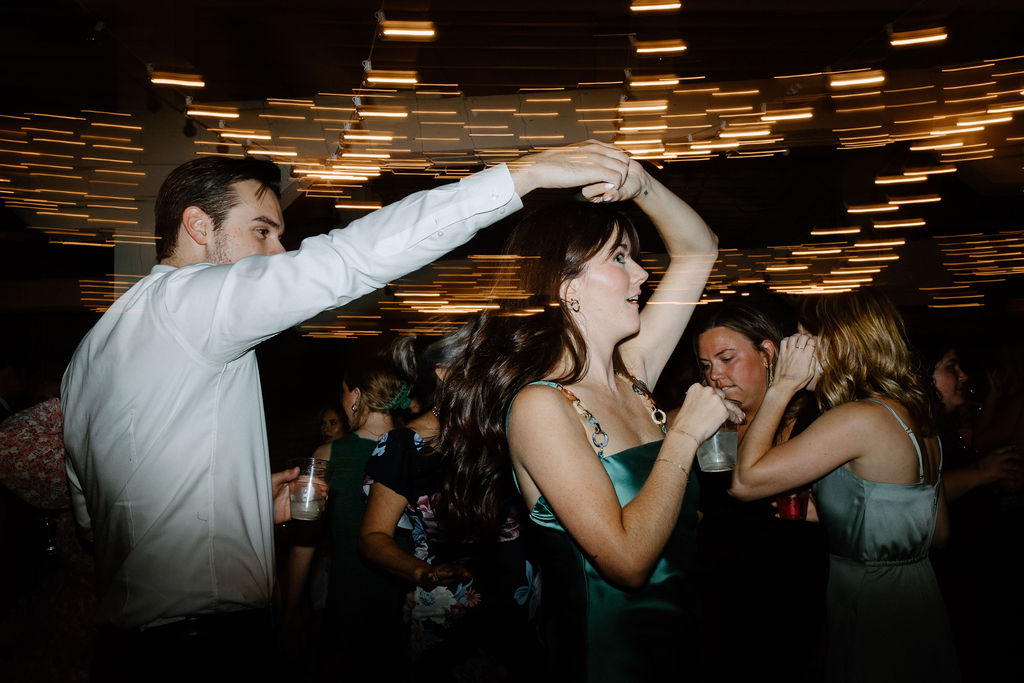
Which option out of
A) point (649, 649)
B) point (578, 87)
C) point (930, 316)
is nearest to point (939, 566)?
point (649, 649)

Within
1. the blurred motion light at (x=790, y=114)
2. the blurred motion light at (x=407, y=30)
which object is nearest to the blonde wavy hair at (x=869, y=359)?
the blurred motion light at (x=407, y=30)

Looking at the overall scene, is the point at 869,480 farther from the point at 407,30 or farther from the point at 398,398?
the point at 407,30

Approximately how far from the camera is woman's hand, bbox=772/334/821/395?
2.06m

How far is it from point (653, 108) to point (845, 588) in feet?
14.7

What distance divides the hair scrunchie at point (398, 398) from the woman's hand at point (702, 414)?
5.90 ft

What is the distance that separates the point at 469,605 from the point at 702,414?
1290 mm

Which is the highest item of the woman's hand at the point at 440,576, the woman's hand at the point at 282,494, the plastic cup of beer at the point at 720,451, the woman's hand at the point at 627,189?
the woman's hand at the point at 627,189

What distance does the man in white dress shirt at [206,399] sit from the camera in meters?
1.11

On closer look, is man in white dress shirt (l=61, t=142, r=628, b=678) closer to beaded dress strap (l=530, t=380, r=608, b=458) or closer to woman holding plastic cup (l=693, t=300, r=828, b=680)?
beaded dress strap (l=530, t=380, r=608, b=458)

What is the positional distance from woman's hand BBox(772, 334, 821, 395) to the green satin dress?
2.79 feet

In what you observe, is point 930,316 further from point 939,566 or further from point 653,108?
point 939,566

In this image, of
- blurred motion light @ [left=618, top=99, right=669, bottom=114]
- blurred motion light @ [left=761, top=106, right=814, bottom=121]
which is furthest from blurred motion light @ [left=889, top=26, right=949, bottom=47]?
blurred motion light @ [left=618, top=99, right=669, bottom=114]

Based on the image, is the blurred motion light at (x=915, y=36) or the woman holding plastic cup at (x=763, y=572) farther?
the blurred motion light at (x=915, y=36)

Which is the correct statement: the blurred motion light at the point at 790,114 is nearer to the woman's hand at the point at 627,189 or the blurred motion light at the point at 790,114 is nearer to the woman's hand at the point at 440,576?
the woman's hand at the point at 627,189
